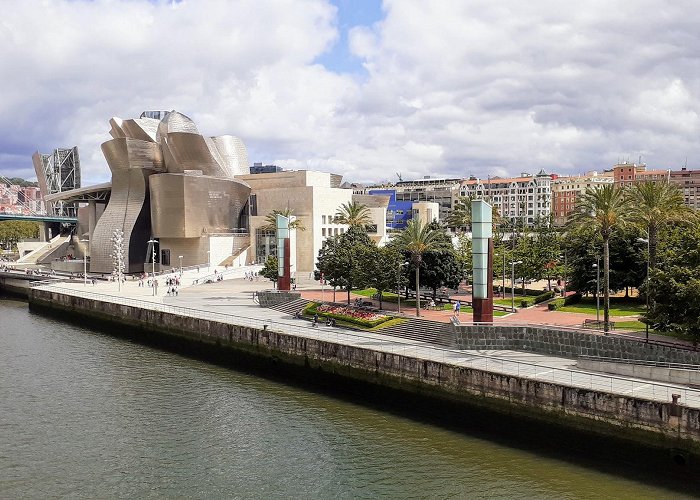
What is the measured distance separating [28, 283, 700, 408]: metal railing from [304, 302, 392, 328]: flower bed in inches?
50.1

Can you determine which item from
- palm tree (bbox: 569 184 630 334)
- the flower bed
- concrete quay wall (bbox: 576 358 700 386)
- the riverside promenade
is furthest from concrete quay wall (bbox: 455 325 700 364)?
the flower bed

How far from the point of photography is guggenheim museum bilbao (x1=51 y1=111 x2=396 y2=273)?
248ft

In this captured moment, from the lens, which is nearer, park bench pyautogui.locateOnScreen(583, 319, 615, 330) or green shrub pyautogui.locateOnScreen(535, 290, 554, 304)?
park bench pyautogui.locateOnScreen(583, 319, 615, 330)

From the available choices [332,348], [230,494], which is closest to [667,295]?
[332,348]

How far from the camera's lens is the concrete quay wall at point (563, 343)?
85.5ft

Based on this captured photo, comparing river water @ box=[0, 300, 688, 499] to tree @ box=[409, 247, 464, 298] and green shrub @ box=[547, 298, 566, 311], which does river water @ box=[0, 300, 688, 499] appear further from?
green shrub @ box=[547, 298, 566, 311]

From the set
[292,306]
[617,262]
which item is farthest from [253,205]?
[617,262]

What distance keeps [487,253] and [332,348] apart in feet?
30.6

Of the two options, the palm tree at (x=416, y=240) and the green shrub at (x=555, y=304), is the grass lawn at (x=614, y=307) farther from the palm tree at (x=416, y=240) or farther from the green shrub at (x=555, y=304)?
the palm tree at (x=416, y=240)

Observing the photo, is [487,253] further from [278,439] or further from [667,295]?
[278,439]

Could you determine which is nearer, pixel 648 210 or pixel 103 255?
pixel 648 210

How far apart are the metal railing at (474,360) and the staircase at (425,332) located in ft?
2.04

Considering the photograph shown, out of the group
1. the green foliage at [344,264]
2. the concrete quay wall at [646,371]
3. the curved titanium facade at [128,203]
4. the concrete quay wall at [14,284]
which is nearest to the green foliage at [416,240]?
the green foliage at [344,264]

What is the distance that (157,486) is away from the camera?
1898 centimetres
